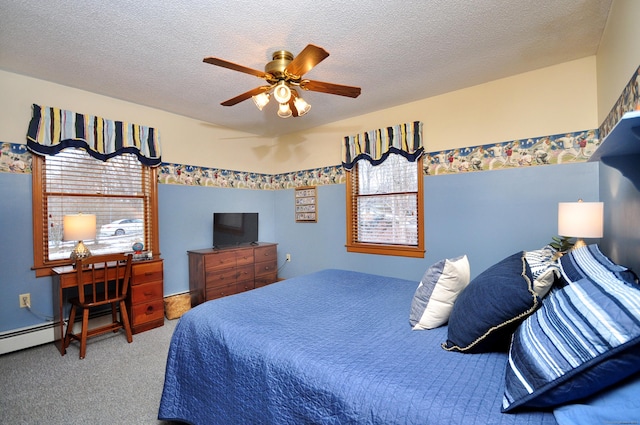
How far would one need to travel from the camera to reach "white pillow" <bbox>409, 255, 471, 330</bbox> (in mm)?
1474

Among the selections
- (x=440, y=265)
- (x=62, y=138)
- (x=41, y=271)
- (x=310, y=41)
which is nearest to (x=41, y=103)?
(x=62, y=138)

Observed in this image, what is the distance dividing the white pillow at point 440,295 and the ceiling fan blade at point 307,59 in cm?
143

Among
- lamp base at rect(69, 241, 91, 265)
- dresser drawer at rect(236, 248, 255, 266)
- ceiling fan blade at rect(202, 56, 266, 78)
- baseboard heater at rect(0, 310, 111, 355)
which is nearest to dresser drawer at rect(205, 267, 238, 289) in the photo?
dresser drawer at rect(236, 248, 255, 266)

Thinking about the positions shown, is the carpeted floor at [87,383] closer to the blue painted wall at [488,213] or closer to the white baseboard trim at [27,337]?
the white baseboard trim at [27,337]

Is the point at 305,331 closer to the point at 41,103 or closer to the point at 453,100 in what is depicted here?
the point at 453,100

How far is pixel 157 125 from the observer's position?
3.60m

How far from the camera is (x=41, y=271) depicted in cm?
278

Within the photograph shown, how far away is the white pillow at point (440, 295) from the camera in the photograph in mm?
1474

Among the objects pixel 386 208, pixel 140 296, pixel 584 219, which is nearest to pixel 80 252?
pixel 140 296

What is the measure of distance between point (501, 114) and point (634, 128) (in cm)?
236

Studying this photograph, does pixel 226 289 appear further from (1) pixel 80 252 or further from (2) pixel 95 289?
(1) pixel 80 252

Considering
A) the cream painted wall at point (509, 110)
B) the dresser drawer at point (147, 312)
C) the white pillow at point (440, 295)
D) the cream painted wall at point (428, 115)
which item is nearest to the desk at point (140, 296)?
the dresser drawer at point (147, 312)

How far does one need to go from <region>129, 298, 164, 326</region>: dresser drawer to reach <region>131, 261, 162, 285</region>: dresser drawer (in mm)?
254

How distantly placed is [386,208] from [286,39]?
2309 mm
